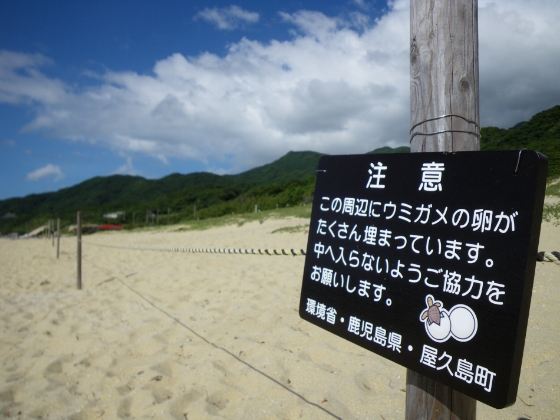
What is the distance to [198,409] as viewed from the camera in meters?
2.64

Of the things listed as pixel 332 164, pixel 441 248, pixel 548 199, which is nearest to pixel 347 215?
pixel 332 164

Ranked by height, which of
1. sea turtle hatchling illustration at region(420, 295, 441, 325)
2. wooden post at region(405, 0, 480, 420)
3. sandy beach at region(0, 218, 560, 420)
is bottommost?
sandy beach at region(0, 218, 560, 420)

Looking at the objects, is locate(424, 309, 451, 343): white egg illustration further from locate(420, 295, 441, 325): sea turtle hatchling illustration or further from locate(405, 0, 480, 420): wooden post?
locate(405, 0, 480, 420): wooden post

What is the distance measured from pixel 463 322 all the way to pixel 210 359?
8.34ft

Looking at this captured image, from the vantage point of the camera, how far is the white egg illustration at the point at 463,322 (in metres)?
1.28

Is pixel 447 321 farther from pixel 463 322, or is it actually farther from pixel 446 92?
pixel 446 92

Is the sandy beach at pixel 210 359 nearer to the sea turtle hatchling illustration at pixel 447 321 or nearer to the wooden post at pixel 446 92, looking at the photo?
the wooden post at pixel 446 92

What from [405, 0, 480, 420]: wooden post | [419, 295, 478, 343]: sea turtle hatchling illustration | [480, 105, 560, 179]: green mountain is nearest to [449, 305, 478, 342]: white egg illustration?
[419, 295, 478, 343]: sea turtle hatchling illustration

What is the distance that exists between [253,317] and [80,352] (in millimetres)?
1663

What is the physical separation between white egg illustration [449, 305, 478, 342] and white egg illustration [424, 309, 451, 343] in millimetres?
15

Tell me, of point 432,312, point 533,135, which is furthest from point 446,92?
point 533,135

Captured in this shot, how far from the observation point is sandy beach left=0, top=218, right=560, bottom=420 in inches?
101

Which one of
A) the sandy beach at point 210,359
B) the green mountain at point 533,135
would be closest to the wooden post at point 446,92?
the sandy beach at point 210,359

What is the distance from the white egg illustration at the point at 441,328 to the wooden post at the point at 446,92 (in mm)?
233
